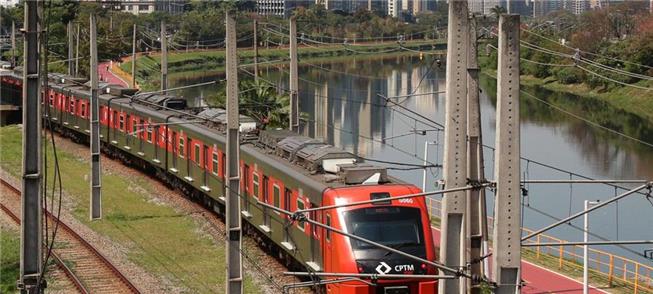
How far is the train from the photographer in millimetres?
18312

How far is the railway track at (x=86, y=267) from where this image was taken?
882 inches

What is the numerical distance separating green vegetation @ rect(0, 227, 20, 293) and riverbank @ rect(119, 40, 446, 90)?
2045 inches

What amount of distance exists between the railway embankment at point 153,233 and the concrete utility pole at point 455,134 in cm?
874

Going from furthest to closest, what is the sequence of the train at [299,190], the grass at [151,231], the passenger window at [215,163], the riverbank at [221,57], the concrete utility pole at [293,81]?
the riverbank at [221,57] → the concrete utility pole at [293,81] → the passenger window at [215,163] → the grass at [151,231] → the train at [299,190]

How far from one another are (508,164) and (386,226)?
303 inches

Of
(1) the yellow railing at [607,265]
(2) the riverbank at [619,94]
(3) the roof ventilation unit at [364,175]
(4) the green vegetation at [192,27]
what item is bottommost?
(1) the yellow railing at [607,265]

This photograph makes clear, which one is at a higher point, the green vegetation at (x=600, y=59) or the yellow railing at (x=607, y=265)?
the green vegetation at (x=600, y=59)

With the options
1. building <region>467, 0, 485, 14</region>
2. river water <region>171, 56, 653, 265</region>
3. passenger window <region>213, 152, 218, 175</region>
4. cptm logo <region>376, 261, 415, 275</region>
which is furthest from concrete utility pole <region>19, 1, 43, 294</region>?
passenger window <region>213, 152, 218, 175</region>

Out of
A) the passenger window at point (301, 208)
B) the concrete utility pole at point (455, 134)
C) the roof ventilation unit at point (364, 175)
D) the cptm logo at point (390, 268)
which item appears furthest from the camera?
the passenger window at point (301, 208)

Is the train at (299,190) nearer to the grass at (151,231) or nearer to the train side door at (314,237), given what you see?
the train side door at (314,237)

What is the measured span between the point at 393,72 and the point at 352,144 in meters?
54.3

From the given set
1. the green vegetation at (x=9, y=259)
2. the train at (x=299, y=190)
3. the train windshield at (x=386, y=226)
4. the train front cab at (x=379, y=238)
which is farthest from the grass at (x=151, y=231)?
the train windshield at (x=386, y=226)

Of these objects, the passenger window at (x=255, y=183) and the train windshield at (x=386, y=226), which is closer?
the train windshield at (x=386, y=226)

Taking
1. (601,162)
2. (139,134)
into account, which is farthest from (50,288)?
(601,162)
